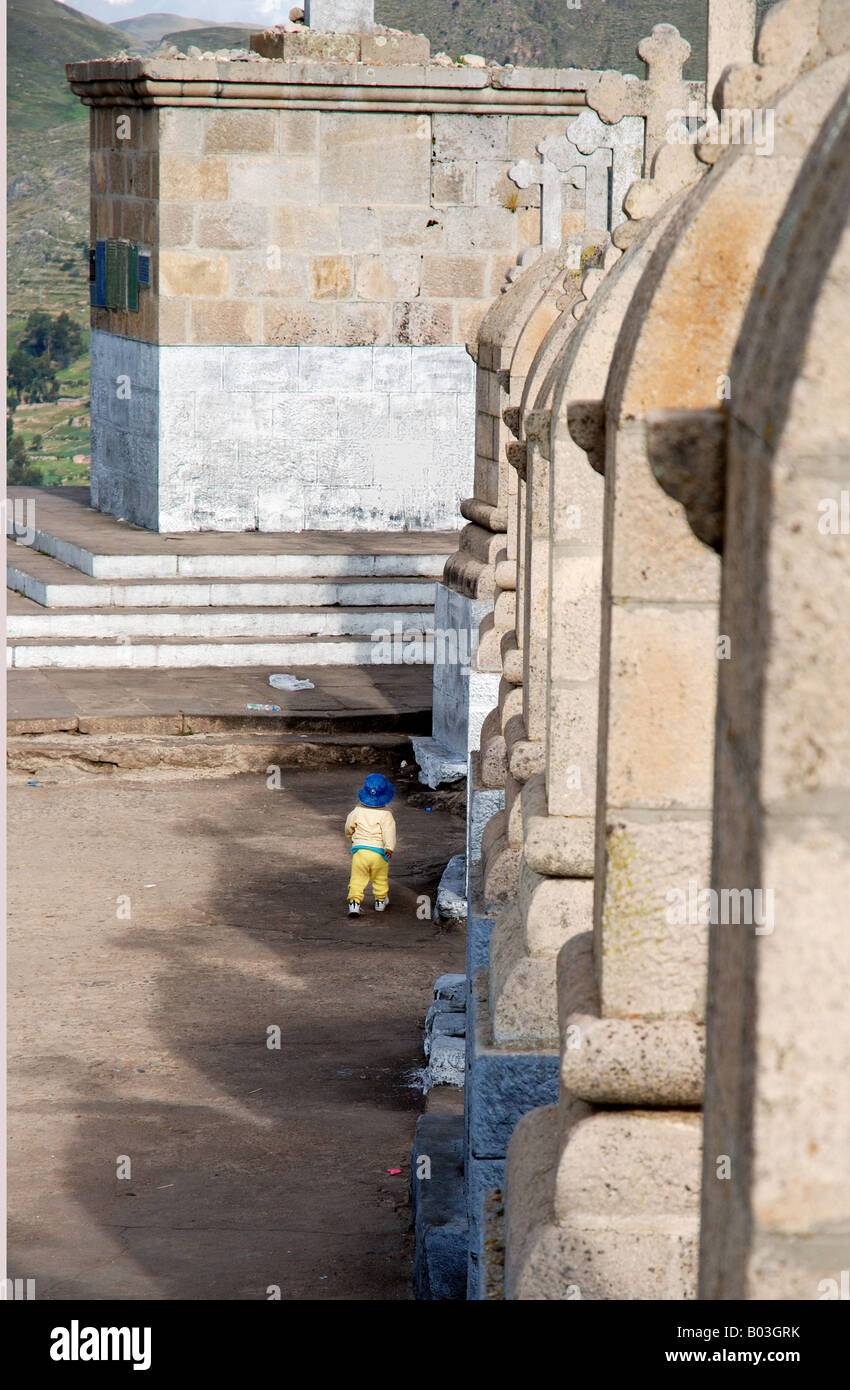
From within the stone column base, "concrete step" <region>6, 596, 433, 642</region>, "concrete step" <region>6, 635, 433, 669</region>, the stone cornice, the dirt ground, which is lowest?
the dirt ground

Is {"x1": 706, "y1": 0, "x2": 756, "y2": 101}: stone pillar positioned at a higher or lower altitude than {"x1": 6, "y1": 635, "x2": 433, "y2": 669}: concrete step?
higher

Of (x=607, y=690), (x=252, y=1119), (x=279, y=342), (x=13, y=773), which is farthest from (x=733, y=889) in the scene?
(x=279, y=342)

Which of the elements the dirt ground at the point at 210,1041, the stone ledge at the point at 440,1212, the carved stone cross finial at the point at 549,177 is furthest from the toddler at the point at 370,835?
the stone ledge at the point at 440,1212

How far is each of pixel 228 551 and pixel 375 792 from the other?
6.35 m

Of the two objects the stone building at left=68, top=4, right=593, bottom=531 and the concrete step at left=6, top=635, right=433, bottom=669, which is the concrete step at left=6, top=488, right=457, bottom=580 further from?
the concrete step at left=6, top=635, right=433, bottom=669

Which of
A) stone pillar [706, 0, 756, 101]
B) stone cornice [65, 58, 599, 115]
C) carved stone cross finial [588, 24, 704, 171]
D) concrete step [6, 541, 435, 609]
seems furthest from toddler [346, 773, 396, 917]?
stone cornice [65, 58, 599, 115]

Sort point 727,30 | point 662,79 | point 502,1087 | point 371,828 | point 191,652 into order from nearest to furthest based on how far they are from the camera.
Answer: point 727,30 → point 502,1087 → point 662,79 → point 371,828 → point 191,652

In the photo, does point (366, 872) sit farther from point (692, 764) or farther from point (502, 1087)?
point (692, 764)

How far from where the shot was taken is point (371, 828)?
26.6 ft

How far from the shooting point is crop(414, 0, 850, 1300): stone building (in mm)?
1427

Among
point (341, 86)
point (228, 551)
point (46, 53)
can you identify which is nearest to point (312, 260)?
A: point (341, 86)

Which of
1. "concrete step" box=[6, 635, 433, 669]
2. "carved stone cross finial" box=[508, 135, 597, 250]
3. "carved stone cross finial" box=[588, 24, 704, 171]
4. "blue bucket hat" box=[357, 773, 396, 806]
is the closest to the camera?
"carved stone cross finial" box=[588, 24, 704, 171]

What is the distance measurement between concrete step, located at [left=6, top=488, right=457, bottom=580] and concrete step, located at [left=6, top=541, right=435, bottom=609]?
0.34ft
